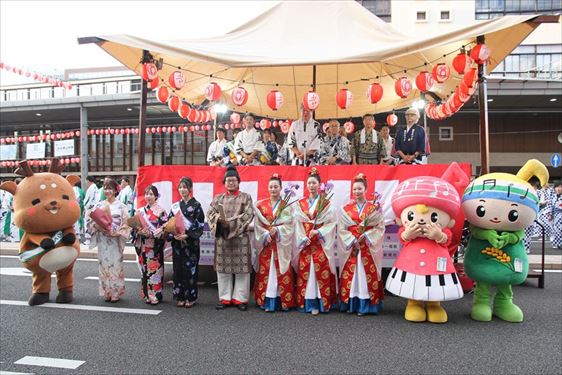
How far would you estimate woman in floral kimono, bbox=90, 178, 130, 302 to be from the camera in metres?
5.17

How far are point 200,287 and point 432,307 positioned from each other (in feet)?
11.0

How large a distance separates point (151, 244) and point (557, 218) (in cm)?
1008

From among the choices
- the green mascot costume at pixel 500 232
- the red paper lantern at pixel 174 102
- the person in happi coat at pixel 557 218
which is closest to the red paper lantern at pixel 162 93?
the red paper lantern at pixel 174 102

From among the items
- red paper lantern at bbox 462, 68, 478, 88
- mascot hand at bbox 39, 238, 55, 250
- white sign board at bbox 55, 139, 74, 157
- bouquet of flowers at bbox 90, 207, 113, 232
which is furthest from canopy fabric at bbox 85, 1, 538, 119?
white sign board at bbox 55, 139, 74, 157

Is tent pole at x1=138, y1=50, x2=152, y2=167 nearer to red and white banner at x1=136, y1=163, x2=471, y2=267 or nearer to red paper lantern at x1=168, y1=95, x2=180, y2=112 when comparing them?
red and white banner at x1=136, y1=163, x2=471, y2=267

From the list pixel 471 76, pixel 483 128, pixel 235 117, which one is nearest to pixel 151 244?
pixel 483 128

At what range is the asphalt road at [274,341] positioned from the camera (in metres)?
3.34

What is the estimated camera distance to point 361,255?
467cm

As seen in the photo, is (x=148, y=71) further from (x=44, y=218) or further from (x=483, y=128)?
(x=483, y=128)

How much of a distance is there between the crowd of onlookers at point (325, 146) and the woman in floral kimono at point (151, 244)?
7.47 feet

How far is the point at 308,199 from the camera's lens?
485 cm

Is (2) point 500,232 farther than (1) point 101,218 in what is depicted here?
No

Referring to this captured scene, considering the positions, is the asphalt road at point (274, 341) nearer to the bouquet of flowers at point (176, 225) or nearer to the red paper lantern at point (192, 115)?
the bouquet of flowers at point (176, 225)

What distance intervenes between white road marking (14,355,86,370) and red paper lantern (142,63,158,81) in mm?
4251
